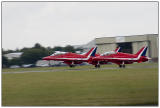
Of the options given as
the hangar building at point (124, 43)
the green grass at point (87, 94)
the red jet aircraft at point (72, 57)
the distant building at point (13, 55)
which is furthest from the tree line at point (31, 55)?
the green grass at point (87, 94)

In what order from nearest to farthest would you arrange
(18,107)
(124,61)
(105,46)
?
(18,107)
(124,61)
(105,46)

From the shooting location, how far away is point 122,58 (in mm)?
35031

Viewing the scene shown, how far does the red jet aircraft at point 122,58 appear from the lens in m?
34.0

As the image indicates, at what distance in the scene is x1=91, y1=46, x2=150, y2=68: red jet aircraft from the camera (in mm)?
33969

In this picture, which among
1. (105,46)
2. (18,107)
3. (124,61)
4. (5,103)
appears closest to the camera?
(18,107)

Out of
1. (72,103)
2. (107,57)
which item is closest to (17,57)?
(107,57)

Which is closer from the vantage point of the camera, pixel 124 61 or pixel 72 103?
pixel 72 103

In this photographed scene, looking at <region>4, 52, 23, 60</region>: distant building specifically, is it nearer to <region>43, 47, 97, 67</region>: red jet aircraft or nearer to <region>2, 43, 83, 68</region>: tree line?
<region>2, 43, 83, 68</region>: tree line

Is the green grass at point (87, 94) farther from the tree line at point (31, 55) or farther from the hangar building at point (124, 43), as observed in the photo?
the tree line at point (31, 55)

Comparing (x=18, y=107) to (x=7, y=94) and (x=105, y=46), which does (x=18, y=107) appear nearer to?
(x=7, y=94)

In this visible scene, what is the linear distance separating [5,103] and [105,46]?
31.8 metres

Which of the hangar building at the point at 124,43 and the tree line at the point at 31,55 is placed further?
the tree line at the point at 31,55

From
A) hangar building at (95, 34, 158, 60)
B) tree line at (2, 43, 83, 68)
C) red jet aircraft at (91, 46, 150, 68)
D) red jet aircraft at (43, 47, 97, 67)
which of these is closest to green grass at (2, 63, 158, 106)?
red jet aircraft at (91, 46, 150, 68)

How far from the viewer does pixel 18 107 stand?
13.9 metres
